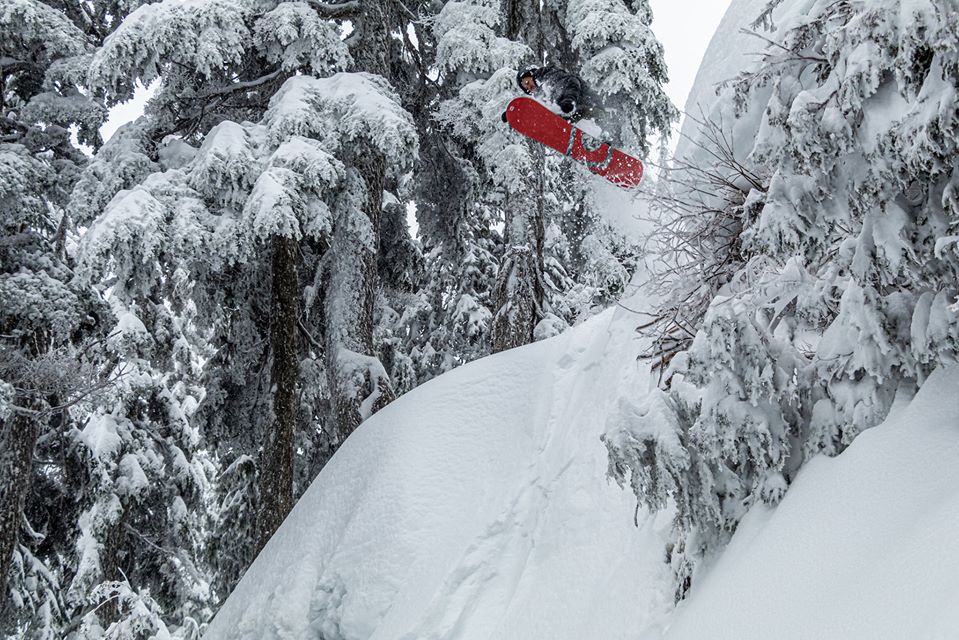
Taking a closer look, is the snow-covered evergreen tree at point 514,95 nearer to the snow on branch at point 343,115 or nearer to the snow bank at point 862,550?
the snow on branch at point 343,115

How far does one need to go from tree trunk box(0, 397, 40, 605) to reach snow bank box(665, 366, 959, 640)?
7.96m

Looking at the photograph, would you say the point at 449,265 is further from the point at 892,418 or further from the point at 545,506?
the point at 892,418

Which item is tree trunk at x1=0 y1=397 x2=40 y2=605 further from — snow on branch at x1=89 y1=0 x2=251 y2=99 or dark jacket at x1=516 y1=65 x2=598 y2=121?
dark jacket at x1=516 y1=65 x2=598 y2=121

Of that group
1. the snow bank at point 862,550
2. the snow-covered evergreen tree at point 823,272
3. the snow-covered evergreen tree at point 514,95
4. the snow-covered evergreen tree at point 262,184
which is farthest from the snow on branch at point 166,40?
the snow bank at point 862,550

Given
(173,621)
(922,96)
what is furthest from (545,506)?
(173,621)

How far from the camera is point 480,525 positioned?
5086mm

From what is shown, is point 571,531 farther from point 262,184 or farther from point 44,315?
point 44,315

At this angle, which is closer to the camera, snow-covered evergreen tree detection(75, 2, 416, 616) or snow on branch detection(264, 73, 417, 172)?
snow-covered evergreen tree detection(75, 2, 416, 616)

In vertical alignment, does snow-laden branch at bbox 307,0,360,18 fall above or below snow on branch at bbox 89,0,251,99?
above

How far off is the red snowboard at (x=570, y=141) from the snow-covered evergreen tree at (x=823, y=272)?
173 inches

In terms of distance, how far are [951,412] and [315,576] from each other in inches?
161

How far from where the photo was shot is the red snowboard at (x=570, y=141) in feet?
25.7

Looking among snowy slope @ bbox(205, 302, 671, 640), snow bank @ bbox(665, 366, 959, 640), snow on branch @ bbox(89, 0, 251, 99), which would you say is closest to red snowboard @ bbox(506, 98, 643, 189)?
A: snowy slope @ bbox(205, 302, 671, 640)

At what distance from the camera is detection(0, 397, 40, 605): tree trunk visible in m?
8.53
